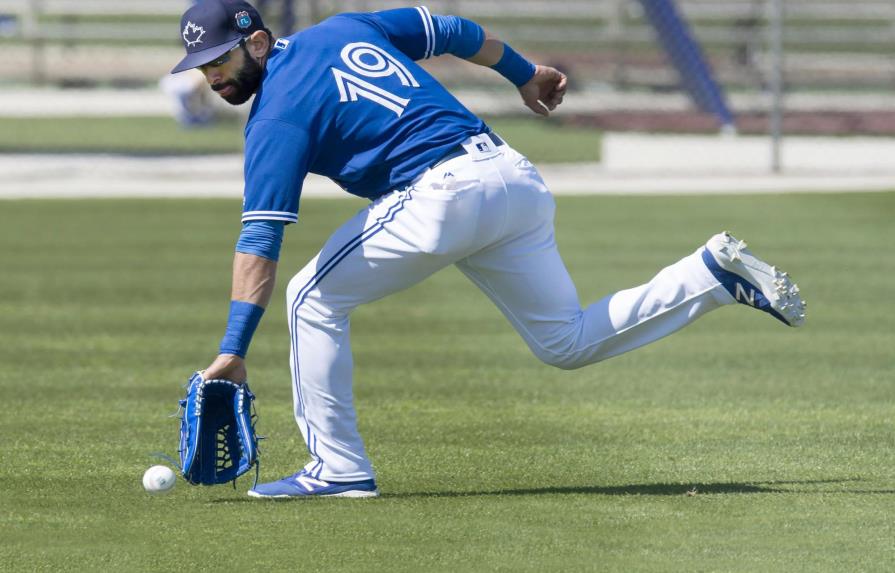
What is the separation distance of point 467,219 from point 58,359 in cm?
396

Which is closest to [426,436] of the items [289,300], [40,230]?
[289,300]

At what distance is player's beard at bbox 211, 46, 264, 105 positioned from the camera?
5.88m

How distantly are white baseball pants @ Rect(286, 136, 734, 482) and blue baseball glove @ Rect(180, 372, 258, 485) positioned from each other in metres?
0.21

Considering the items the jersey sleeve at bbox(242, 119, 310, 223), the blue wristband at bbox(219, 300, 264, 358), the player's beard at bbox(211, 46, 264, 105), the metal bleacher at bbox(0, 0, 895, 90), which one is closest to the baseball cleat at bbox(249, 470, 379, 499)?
the blue wristband at bbox(219, 300, 264, 358)

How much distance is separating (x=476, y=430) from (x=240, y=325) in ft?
6.11

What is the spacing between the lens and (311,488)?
6062 mm

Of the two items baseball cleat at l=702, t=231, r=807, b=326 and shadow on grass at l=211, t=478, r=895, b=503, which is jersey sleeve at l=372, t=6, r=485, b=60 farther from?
shadow on grass at l=211, t=478, r=895, b=503

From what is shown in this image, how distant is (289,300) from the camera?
5.94m

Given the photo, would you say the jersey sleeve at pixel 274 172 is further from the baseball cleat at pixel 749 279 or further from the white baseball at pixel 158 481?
the baseball cleat at pixel 749 279

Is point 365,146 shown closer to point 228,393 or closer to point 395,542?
point 228,393

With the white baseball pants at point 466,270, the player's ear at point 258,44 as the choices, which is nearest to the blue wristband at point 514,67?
the white baseball pants at point 466,270

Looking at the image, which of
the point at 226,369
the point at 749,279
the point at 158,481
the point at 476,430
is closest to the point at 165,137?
the point at 476,430

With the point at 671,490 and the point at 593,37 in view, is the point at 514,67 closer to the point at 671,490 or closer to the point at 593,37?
the point at 671,490

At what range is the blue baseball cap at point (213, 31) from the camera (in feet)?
19.0
